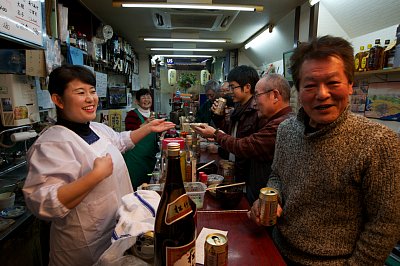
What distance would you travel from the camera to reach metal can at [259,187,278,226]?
101 cm

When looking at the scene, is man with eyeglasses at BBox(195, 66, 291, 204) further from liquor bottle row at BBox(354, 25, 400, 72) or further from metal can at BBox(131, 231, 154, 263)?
metal can at BBox(131, 231, 154, 263)

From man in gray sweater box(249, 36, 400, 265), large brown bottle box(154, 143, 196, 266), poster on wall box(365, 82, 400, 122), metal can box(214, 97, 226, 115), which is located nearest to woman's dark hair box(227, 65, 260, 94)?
metal can box(214, 97, 226, 115)

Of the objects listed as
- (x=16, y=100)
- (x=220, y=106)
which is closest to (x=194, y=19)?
(x=220, y=106)

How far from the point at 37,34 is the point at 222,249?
2.03 metres

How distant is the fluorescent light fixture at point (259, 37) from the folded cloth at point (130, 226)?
14.9 ft

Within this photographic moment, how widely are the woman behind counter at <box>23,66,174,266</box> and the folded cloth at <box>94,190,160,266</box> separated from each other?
0.75 feet

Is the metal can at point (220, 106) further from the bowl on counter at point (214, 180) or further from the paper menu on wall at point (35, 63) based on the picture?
the paper menu on wall at point (35, 63)

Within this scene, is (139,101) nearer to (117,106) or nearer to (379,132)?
(117,106)

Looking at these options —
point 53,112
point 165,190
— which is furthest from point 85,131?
point 53,112

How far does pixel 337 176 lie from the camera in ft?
3.13

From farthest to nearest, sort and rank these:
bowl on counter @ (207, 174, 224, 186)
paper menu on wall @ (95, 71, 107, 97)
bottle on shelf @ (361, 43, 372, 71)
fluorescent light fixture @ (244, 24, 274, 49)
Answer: fluorescent light fixture @ (244, 24, 274, 49), paper menu on wall @ (95, 71, 107, 97), bottle on shelf @ (361, 43, 372, 71), bowl on counter @ (207, 174, 224, 186)

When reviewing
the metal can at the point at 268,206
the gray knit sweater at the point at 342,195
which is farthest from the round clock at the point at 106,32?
the metal can at the point at 268,206

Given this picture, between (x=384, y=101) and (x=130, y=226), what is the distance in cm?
286

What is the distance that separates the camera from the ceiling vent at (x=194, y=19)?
363 centimetres
